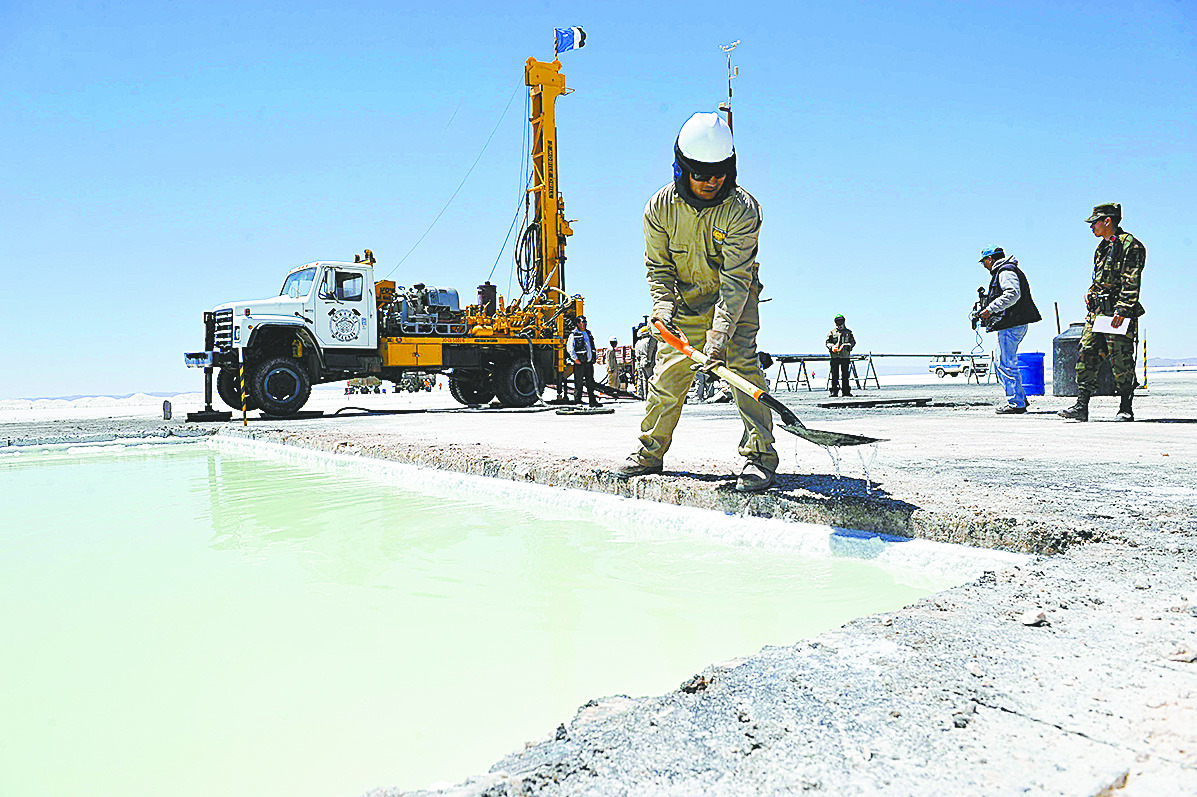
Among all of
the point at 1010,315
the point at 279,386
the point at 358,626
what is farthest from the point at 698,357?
the point at 279,386

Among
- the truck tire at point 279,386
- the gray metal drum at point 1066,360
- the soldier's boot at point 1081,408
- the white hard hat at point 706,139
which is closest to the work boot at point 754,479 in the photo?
the white hard hat at point 706,139

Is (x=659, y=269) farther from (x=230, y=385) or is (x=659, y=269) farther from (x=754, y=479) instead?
(x=230, y=385)

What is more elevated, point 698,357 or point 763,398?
point 698,357

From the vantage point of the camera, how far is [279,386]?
12.5m

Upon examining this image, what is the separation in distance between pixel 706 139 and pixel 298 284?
11.5 m

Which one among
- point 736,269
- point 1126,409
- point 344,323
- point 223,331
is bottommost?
point 1126,409

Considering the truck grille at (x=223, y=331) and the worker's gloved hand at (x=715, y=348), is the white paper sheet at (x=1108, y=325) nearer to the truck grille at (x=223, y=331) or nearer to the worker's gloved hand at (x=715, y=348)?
the worker's gloved hand at (x=715, y=348)

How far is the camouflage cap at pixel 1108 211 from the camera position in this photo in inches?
254

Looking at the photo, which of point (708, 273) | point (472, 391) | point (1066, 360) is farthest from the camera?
point (472, 391)

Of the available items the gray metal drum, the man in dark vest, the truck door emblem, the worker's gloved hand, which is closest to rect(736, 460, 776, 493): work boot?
the worker's gloved hand

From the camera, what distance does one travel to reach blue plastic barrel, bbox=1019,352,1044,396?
11.7 meters

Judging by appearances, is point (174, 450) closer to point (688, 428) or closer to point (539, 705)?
point (688, 428)

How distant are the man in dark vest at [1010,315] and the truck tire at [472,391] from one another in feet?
32.1

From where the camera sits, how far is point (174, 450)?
27.8 feet
